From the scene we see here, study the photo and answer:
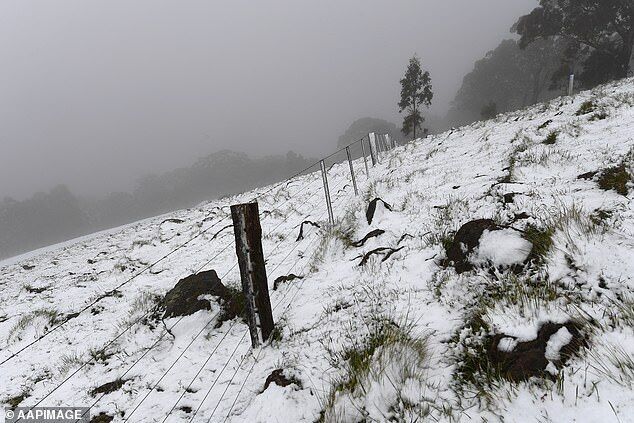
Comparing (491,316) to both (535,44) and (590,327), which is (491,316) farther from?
(535,44)

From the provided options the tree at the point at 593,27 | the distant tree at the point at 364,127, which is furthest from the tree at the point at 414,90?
the distant tree at the point at 364,127

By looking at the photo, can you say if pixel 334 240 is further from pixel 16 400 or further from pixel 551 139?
pixel 551 139

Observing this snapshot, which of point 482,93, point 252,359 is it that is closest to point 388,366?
point 252,359

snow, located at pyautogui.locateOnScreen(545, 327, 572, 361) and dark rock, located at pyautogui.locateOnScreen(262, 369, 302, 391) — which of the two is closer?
snow, located at pyautogui.locateOnScreen(545, 327, 572, 361)

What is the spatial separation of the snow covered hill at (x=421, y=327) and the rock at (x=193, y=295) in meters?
0.19

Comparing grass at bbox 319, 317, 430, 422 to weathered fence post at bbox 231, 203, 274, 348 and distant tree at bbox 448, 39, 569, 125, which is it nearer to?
weathered fence post at bbox 231, 203, 274, 348

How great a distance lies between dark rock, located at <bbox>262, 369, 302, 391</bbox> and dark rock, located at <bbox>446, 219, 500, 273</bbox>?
2.04m

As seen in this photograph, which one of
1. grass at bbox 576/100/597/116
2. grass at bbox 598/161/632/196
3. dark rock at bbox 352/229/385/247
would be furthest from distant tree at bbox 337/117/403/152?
grass at bbox 598/161/632/196

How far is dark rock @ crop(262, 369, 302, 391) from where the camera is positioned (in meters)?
3.02

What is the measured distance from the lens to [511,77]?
4616cm

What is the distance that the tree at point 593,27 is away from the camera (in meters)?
22.1

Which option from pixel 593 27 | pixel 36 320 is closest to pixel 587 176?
pixel 36 320

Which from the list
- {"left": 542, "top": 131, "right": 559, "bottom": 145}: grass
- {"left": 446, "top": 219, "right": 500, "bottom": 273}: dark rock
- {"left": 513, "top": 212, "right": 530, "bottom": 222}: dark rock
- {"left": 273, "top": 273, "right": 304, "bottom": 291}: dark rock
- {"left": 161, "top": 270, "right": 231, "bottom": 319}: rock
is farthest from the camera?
{"left": 542, "top": 131, "right": 559, "bottom": 145}: grass

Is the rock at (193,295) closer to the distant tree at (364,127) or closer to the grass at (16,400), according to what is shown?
the grass at (16,400)
